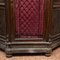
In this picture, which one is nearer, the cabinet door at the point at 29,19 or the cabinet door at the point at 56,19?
the cabinet door at the point at 29,19

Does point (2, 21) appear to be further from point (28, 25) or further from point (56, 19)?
point (56, 19)

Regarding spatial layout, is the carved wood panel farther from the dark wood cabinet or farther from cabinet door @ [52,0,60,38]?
cabinet door @ [52,0,60,38]

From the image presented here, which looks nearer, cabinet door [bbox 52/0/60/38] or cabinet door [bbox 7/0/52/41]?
cabinet door [bbox 7/0/52/41]

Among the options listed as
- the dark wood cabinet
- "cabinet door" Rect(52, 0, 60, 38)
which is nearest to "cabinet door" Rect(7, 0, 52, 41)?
the dark wood cabinet

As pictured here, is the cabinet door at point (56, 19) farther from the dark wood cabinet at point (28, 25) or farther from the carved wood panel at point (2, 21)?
the carved wood panel at point (2, 21)

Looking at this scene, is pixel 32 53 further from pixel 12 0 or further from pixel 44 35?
pixel 12 0

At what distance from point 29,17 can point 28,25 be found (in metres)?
0.10

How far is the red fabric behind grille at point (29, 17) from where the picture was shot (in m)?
2.01

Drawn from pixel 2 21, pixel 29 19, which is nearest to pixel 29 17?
pixel 29 19

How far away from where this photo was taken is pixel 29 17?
6.75ft

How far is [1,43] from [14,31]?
11.4 inches

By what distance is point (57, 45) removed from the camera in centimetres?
229

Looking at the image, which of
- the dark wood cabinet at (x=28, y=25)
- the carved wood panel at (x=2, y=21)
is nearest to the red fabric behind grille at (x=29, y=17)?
the dark wood cabinet at (x=28, y=25)

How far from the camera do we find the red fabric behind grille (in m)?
2.01
